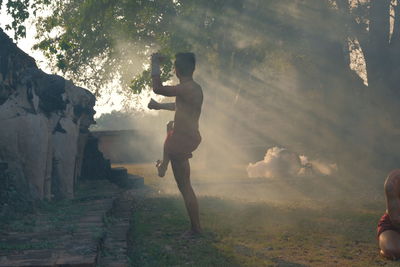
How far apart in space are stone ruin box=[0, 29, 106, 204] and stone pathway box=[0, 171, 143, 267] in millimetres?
670

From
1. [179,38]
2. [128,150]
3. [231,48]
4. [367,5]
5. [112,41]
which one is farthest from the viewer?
[128,150]

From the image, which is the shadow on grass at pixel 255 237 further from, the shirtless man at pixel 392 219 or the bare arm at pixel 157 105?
the bare arm at pixel 157 105

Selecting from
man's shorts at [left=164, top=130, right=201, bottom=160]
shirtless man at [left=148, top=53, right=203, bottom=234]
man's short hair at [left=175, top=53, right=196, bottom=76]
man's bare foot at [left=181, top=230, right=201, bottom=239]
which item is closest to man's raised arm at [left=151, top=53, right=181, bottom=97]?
shirtless man at [left=148, top=53, right=203, bottom=234]

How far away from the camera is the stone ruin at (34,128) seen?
6.12 meters

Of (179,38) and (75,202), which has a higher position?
(179,38)

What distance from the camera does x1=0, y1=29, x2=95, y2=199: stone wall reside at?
6.17m

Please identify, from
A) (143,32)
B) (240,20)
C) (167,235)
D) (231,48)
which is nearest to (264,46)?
(240,20)

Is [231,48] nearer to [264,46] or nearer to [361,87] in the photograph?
[264,46]

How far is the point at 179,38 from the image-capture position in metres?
15.0

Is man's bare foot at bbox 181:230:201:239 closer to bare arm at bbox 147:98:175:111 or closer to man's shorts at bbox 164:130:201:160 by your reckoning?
man's shorts at bbox 164:130:201:160

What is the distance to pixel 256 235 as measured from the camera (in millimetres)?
5359

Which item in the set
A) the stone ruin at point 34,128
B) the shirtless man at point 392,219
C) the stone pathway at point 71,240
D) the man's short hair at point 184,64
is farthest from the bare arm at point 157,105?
the shirtless man at point 392,219

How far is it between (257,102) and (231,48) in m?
8.78

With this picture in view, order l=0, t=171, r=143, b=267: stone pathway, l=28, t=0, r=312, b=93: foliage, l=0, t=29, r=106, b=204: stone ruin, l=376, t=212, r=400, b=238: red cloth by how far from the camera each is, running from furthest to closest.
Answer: l=28, t=0, r=312, b=93: foliage
l=0, t=29, r=106, b=204: stone ruin
l=376, t=212, r=400, b=238: red cloth
l=0, t=171, r=143, b=267: stone pathway
